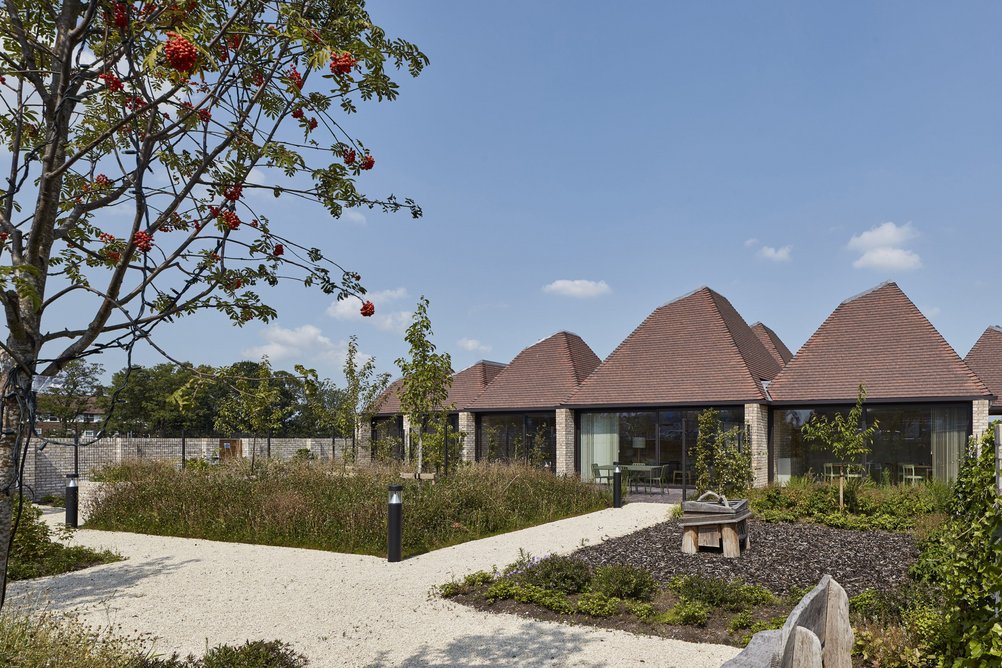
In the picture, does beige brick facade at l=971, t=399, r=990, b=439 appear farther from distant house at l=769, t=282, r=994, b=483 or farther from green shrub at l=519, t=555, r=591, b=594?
green shrub at l=519, t=555, r=591, b=594

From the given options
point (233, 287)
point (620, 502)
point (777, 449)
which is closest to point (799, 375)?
point (777, 449)

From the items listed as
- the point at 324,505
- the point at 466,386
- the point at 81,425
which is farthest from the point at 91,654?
the point at 466,386

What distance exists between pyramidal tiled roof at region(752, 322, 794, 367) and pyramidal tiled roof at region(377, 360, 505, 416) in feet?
35.8

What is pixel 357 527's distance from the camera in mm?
11688

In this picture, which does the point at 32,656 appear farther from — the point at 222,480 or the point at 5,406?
the point at 222,480

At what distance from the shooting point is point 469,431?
25.4 metres

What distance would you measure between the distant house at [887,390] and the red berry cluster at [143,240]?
17.7m

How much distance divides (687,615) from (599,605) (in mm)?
930

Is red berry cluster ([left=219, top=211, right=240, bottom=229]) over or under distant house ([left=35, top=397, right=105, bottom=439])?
over

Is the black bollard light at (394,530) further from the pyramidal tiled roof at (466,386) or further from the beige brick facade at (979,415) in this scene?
the pyramidal tiled roof at (466,386)

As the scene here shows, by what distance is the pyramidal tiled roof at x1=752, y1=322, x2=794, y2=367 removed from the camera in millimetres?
25703

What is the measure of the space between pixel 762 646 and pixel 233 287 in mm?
3675

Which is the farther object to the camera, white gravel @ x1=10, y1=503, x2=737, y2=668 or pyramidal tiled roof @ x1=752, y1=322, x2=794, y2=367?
pyramidal tiled roof @ x1=752, y1=322, x2=794, y2=367

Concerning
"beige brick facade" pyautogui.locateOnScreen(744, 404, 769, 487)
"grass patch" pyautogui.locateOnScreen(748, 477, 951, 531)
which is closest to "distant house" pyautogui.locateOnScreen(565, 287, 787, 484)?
"beige brick facade" pyautogui.locateOnScreen(744, 404, 769, 487)
